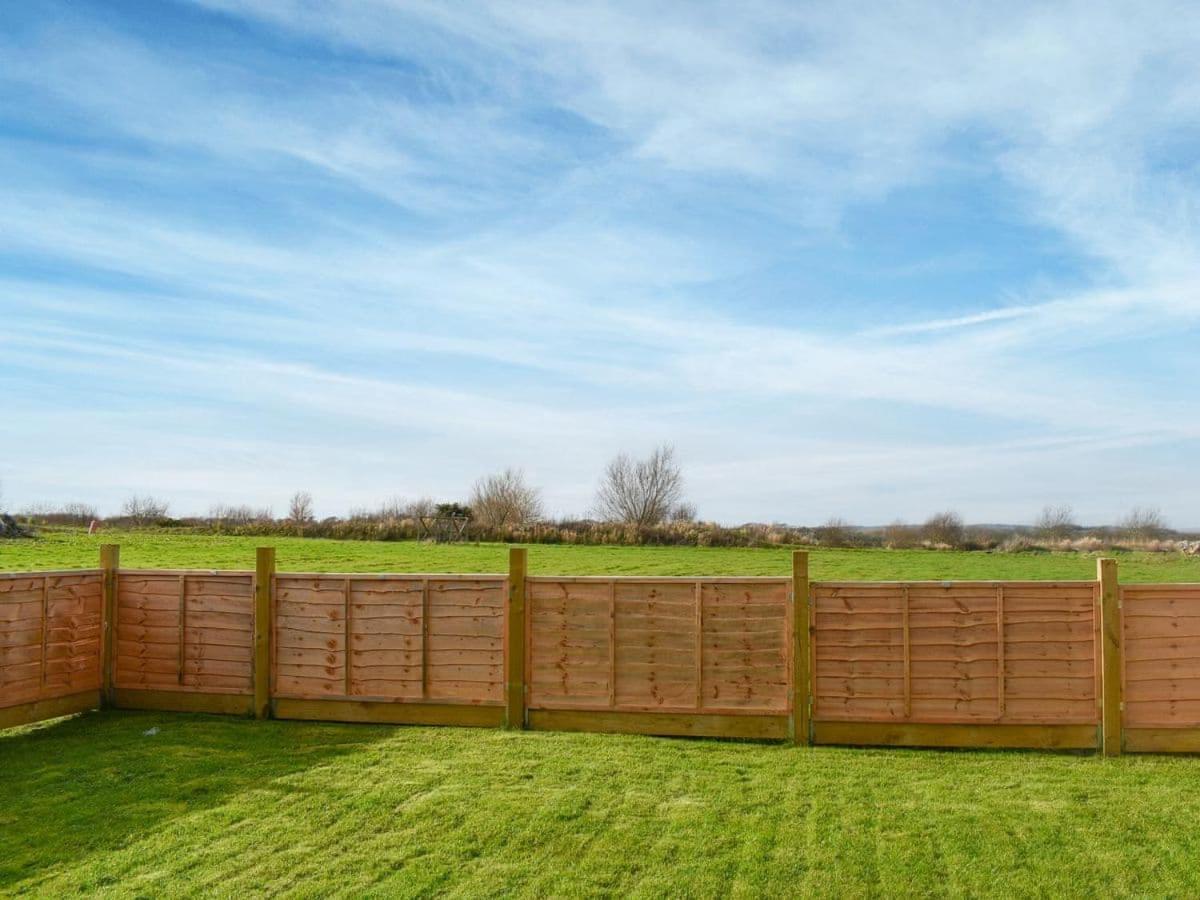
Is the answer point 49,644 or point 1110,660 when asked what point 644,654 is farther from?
point 49,644

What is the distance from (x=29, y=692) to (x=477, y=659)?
189 inches

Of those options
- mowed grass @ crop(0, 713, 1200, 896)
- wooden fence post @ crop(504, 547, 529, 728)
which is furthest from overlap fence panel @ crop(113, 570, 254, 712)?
wooden fence post @ crop(504, 547, 529, 728)

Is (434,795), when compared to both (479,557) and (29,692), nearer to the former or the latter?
(29,692)

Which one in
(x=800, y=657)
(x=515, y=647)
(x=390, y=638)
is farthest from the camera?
(x=390, y=638)

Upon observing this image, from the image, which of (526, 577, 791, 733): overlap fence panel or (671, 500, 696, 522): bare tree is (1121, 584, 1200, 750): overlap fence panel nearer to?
(526, 577, 791, 733): overlap fence panel

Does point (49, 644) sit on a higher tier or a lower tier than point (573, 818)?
higher

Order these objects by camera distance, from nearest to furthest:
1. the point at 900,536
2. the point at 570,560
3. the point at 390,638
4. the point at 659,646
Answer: the point at 659,646
the point at 390,638
the point at 570,560
the point at 900,536

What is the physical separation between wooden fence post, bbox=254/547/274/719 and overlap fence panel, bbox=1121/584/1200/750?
893cm

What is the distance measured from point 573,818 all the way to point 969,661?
4.51 m

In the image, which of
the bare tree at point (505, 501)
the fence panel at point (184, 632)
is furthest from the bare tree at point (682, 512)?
the fence panel at point (184, 632)

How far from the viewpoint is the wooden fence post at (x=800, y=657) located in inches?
379

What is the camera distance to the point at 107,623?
37.6 ft

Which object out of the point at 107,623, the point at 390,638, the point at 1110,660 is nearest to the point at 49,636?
the point at 107,623

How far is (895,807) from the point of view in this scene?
7.57m
